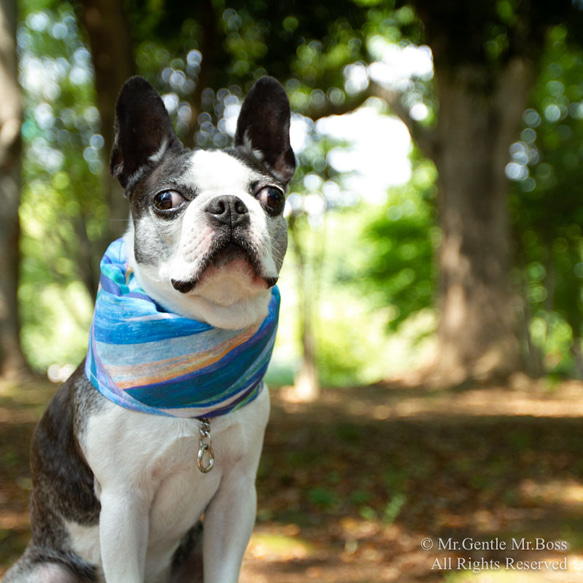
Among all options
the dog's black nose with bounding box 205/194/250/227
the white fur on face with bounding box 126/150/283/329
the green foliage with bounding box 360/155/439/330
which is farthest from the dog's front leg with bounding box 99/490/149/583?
the green foliage with bounding box 360/155/439/330

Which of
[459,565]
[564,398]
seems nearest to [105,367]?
[459,565]

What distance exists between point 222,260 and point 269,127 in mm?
835

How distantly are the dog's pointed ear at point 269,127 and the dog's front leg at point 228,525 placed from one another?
143 cm

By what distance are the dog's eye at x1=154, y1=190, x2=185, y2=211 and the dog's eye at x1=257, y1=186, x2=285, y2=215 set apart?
0.35m

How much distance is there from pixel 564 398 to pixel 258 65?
27.1ft

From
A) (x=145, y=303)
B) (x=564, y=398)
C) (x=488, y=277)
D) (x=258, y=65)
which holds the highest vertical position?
(x=258, y=65)

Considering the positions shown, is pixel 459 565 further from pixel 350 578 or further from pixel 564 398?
pixel 564 398

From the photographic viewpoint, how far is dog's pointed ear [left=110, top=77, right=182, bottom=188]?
8.84ft

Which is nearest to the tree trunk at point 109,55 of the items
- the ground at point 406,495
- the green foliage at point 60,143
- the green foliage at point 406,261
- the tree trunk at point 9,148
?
the tree trunk at point 9,148

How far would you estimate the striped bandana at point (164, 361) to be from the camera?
2.51 metres

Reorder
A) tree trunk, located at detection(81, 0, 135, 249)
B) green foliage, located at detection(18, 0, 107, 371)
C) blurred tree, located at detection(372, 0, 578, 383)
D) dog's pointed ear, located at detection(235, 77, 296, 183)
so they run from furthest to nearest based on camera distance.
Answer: green foliage, located at detection(18, 0, 107, 371), blurred tree, located at detection(372, 0, 578, 383), tree trunk, located at detection(81, 0, 135, 249), dog's pointed ear, located at detection(235, 77, 296, 183)

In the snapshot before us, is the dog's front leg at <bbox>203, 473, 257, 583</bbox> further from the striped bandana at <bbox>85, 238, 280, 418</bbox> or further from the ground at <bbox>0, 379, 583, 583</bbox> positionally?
the ground at <bbox>0, 379, 583, 583</bbox>

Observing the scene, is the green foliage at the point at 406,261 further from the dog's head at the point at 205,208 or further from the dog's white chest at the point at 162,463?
the dog's white chest at the point at 162,463

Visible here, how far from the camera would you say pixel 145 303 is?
2580 mm
